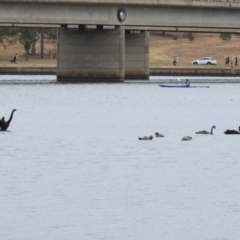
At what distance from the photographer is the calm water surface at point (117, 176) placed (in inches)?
1241

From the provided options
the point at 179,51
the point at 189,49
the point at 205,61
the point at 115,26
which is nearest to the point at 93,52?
the point at 115,26

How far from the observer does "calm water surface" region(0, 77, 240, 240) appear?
3153 centimetres

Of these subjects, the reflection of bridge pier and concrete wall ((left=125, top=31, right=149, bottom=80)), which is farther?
concrete wall ((left=125, top=31, right=149, bottom=80))

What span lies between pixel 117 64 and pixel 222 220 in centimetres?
8379

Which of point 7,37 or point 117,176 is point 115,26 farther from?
point 117,176

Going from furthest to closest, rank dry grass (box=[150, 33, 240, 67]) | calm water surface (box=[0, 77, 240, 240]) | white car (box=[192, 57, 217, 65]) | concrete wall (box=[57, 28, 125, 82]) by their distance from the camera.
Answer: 1. dry grass (box=[150, 33, 240, 67])
2. white car (box=[192, 57, 217, 65])
3. concrete wall (box=[57, 28, 125, 82])
4. calm water surface (box=[0, 77, 240, 240])

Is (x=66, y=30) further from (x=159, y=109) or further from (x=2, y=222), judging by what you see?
(x=2, y=222)

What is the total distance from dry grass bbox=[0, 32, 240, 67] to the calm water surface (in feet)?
279

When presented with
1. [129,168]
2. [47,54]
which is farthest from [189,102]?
[47,54]

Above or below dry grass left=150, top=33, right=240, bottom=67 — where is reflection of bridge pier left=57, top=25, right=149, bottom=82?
above

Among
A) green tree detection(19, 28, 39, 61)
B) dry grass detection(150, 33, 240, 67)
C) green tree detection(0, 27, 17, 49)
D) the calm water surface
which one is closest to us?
the calm water surface

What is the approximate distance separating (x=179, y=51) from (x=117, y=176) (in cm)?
13834

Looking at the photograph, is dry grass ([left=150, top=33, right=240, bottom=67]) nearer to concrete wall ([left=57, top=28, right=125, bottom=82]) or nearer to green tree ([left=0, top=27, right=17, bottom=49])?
green tree ([left=0, top=27, right=17, bottom=49])

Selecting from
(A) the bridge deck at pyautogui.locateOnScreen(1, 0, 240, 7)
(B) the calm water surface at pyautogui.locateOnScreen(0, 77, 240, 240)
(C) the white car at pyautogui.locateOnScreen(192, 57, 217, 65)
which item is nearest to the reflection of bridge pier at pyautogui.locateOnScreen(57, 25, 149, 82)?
(A) the bridge deck at pyautogui.locateOnScreen(1, 0, 240, 7)
